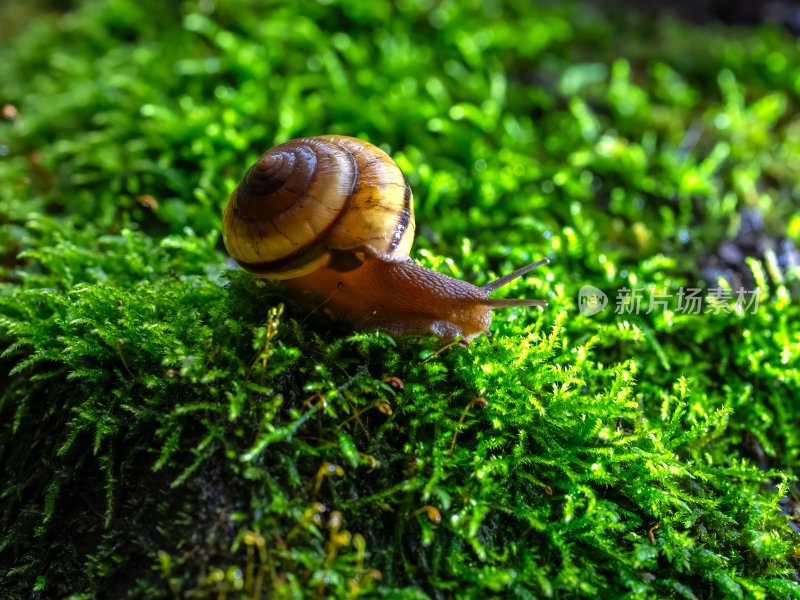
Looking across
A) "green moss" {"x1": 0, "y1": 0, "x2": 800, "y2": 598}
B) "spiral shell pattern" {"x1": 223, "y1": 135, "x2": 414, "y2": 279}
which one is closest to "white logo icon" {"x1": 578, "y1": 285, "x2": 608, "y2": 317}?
"green moss" {"x1": 0, "y1": 0, "x2": 800, "y2": 598}

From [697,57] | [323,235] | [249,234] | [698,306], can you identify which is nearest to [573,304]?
[698,306]

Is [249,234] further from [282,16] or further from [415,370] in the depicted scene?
[282,16]

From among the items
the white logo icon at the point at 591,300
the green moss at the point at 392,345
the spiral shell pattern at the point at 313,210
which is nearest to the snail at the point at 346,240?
the spiral shell pattern at the point at 313,210

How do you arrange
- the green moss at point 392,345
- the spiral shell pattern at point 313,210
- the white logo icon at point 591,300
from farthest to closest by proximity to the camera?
the white logo icon at point 591,300
the spiral shell pattern at point 313,210
the green moss at point 392,345

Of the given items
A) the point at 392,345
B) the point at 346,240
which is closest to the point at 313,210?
the point at 346,240

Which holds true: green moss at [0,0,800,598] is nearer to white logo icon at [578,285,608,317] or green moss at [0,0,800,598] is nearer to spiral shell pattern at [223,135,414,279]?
white logo icon at [578,285,608,317]

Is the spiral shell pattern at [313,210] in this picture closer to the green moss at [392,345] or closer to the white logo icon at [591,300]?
the green moss at [392,345]
